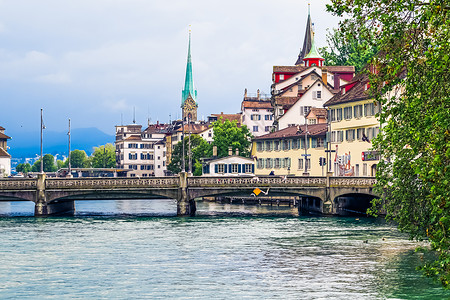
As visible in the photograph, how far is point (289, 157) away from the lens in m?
106

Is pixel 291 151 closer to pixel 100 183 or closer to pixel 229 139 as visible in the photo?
pixel 229 139

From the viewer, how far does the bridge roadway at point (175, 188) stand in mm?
73188

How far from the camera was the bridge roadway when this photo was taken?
240 feet

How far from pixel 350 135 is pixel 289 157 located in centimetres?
1929

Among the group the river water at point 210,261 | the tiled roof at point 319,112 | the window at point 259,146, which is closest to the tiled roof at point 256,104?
the window at point 259,146

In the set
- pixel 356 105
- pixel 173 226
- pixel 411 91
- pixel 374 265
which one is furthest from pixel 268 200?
pixel 411 91

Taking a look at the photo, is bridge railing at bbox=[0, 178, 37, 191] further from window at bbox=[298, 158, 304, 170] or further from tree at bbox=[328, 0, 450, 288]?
tree at bbox=[328, 0, 450, 288]

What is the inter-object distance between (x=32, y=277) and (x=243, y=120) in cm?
11981

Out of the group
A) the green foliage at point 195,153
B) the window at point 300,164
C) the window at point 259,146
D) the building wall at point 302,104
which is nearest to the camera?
the window at point 300,164

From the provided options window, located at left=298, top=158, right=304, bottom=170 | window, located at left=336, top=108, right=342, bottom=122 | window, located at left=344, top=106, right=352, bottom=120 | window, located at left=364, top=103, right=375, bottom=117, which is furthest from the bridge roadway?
window, located at left=298, top=158, right=304, bottom=170

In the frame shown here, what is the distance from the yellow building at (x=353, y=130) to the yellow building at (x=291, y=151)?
4.67 m

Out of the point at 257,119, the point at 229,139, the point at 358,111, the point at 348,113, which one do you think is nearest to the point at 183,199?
the point at 358,111

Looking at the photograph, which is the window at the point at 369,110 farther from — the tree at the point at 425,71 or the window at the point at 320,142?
the tree at the point at 425,71

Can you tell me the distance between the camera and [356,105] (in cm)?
8562
